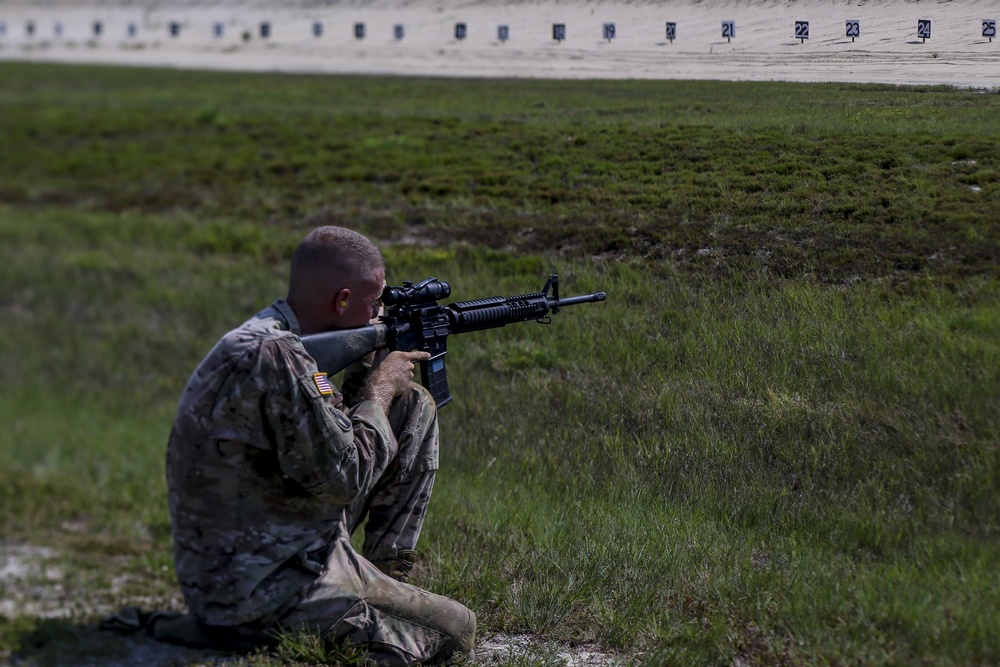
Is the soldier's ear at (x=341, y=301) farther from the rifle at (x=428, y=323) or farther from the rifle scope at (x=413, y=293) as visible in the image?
the rifle scope at (x=413, y=293)

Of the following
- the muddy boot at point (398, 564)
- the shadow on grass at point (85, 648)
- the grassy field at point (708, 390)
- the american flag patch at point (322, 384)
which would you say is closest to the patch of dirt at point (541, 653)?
the grassy field at point (708, 390)

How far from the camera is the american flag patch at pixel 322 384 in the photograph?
3352mm

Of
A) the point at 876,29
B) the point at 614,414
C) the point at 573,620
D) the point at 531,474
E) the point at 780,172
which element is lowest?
the point at 573,620

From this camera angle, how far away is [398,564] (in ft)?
13.0

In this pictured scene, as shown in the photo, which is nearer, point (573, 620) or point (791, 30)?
point (573, 620)

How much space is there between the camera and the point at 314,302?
145 inches

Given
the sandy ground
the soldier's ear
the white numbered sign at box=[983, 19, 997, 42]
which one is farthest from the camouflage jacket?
the white numbered sign at box=[983, 19, 997, 42]

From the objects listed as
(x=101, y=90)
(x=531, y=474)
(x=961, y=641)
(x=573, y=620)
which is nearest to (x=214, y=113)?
(x=101, y=90)

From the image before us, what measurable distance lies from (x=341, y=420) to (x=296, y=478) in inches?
9.8

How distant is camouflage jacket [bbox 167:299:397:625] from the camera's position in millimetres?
3299

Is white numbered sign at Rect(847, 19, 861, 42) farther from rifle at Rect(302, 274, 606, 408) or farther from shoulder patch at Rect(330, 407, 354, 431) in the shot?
shoulder patch at Rect(330, 407, 354, 431)

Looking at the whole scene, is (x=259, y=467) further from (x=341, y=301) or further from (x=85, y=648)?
(x=85, y=648)

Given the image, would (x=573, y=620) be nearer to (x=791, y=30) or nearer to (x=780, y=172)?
(x=780, y=172)

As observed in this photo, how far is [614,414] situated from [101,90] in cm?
1330
